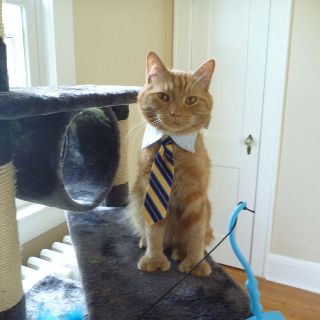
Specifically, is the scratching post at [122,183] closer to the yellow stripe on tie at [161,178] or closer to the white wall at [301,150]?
the yellow stripe on tie at [161,178]

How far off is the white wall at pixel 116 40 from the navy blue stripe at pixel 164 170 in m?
0.53

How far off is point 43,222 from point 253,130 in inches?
A: 54.9

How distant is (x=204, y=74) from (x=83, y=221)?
24.2 inches

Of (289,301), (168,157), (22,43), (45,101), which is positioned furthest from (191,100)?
(289,301)

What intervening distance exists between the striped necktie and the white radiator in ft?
1.46

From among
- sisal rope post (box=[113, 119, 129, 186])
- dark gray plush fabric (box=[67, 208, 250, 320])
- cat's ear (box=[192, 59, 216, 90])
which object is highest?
cat's ear (box=[192, 59, 216, 90])

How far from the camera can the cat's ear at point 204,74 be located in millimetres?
864

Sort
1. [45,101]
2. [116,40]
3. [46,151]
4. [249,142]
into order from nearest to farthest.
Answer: [45,101] → [46,151] → [116,40] → [249,142]

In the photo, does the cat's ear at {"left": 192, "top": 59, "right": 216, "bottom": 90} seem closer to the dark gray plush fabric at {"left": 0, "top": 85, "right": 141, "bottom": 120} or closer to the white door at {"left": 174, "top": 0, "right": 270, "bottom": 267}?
the dark gray plush fabric at {"left": 0, "top": 85, "right": 141, "bottom": 120}

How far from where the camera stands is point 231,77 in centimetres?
216

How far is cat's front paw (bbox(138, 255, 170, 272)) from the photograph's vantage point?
2.83 feet

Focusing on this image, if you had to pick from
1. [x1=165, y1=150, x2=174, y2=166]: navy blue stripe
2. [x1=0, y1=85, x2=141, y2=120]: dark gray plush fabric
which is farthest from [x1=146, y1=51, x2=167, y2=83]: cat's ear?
[x1=165, y1=150, x2=174, y2=166]: navy blue stripe

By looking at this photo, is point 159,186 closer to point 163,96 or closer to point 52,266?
point 163,96

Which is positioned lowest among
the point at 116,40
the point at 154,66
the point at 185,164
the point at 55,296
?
the point at 55,296
